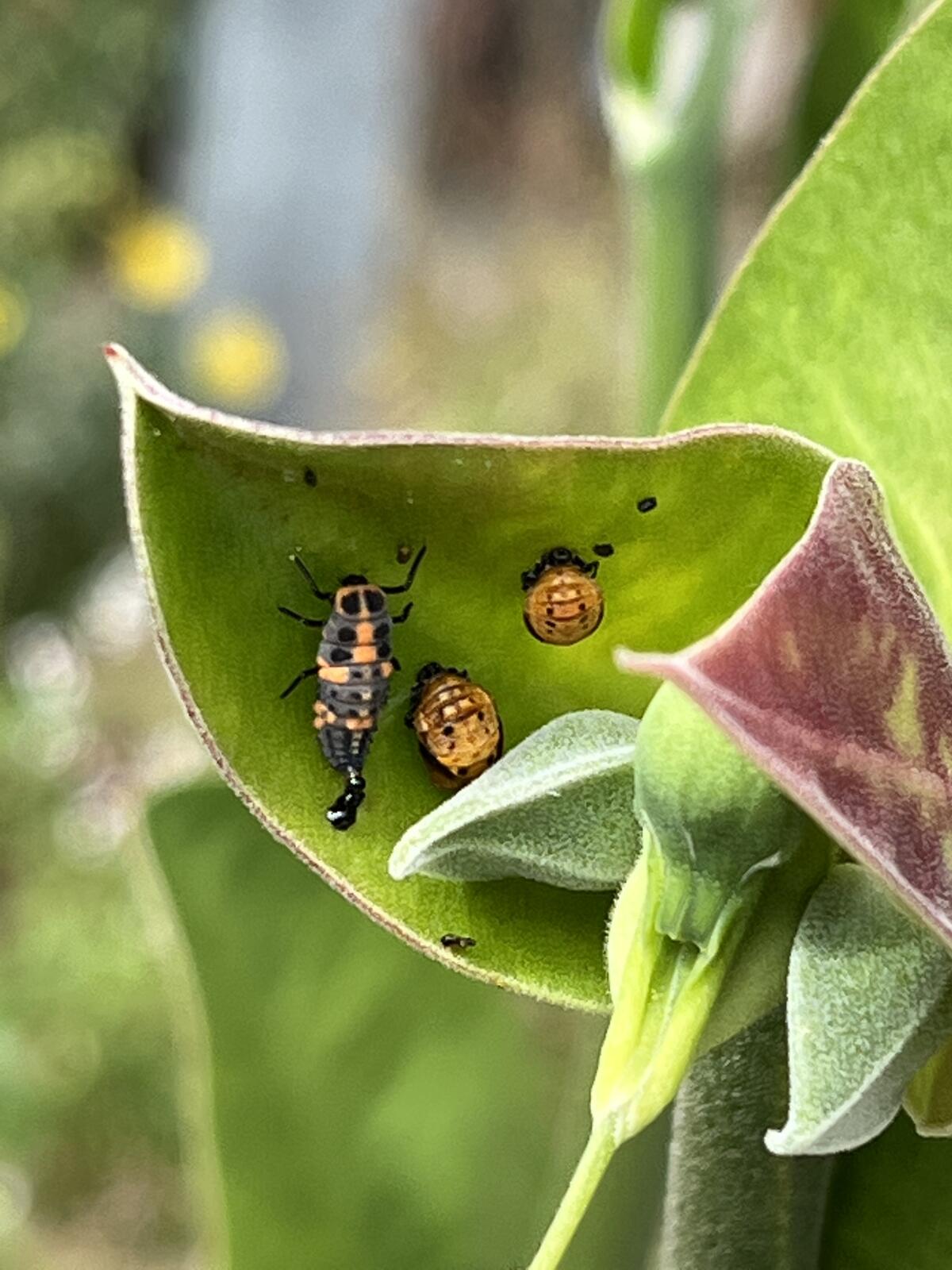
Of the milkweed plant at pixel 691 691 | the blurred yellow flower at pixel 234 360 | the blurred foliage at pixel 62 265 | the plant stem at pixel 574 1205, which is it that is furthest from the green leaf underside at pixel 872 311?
the blurred yellow flower at pixel 234 360

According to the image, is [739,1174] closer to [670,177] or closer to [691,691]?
[691,691]

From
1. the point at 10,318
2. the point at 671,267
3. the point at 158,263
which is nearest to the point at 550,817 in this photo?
the point at 671,267

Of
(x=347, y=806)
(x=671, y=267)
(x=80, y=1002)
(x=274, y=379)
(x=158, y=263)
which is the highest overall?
(x=158, y=263)

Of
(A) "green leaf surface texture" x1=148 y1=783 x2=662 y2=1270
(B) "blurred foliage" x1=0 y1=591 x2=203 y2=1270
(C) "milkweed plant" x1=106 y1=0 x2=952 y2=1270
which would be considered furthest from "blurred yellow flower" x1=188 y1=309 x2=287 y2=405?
(C) "milkweed plant" x1=106 y1=0 x2=952 y2=1270

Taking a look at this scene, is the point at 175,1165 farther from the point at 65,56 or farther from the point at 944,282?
the point at 65,56

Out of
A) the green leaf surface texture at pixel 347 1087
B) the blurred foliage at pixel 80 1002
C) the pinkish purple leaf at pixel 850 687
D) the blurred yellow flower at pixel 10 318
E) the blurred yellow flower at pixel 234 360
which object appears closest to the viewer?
the pinkish purple leaf at pixel 850 687

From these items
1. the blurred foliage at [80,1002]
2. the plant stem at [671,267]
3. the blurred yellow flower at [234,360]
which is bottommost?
the blurred foliage at [80,1002]

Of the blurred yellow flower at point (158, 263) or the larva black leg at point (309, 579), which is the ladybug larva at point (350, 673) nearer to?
the larva black leg at point (309, 579)
